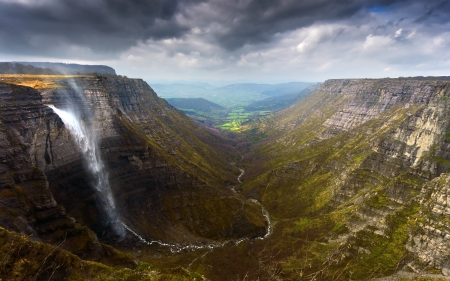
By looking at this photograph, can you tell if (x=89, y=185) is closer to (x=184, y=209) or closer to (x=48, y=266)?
(x=184, y=209)

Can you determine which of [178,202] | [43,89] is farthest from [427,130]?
[43,89]

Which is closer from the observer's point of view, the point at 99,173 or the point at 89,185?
the point at 89,185

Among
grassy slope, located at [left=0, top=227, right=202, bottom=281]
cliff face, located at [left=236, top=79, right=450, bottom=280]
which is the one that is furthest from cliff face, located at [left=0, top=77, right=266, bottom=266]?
cliff face, located at [left=236, top=79, right=450, bottom=280]

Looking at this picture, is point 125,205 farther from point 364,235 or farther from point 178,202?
point 364,235

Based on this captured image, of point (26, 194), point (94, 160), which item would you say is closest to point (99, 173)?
point (94, 160)

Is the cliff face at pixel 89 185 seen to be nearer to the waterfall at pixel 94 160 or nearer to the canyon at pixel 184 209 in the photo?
the canyon at pixel 184 209

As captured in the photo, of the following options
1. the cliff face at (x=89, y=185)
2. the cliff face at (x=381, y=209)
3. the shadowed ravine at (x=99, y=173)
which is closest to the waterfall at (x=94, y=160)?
the shadowed ravine at (x=99, y=173)

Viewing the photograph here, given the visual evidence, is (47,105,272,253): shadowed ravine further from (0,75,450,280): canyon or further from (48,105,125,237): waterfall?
(0,75,450,280): canyon
